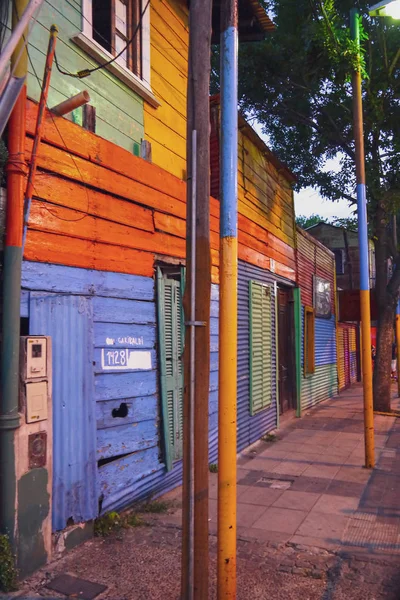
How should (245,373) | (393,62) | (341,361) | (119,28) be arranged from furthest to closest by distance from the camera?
(341,361) → (393,62) → (245,373) → (119,28)

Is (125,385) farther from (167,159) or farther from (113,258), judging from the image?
(167,159)

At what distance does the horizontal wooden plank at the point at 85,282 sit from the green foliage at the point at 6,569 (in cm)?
200

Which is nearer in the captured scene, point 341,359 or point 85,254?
point 85,254

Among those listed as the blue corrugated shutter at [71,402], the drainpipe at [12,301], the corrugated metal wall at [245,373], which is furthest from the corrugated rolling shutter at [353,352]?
the drainpipe at [12,301]

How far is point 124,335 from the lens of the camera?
5684mm

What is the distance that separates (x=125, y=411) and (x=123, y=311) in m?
1.08

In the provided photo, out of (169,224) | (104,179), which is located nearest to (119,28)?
(104,179)

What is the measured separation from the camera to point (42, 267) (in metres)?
4.64

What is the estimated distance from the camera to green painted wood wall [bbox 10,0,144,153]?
4812 millimetres

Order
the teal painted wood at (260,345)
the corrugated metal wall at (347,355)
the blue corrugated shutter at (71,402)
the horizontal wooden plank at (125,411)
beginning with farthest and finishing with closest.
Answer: the corrugated metal wall at (347,355)
the teal painted wood at (260,345)
the horizontal wooden plank at (125,411)
the blue corrugated shutter at (71,402)

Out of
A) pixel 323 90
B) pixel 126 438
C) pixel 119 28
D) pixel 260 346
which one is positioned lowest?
pixel 126 438

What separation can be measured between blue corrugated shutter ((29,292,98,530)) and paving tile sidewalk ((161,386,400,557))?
1.13 meters

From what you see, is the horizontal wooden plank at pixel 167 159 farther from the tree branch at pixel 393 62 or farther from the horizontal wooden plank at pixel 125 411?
the tree branch at pixel 393 62

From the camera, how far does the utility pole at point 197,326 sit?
330 centimetres
